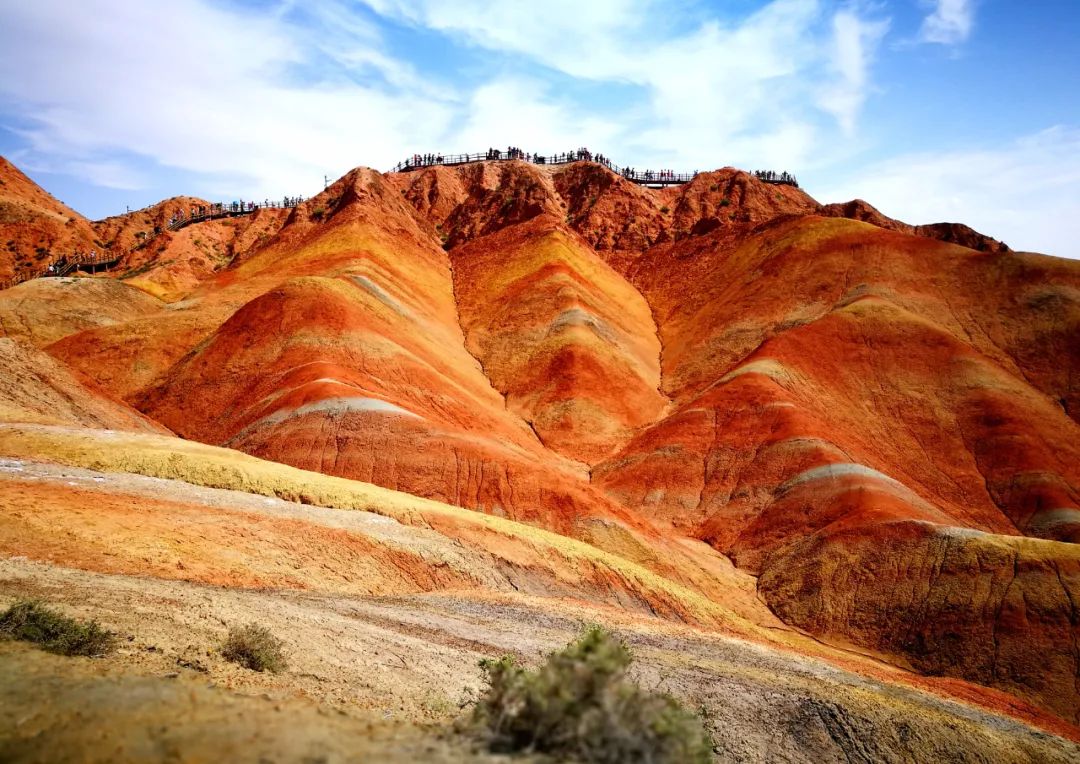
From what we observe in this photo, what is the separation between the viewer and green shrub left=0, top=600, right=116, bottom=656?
10.4 m

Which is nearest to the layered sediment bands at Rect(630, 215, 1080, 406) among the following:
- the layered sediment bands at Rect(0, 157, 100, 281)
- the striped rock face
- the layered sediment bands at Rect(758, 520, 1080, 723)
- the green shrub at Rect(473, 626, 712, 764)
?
the striped rock face

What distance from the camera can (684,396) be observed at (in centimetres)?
6494

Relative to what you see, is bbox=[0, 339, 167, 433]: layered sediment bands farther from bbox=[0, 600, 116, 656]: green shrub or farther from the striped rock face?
bbox=[0, 600, 116, 656]: green shrub

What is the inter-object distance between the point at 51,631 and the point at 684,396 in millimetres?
57504

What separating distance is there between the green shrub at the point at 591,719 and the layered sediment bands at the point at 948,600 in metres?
30.5

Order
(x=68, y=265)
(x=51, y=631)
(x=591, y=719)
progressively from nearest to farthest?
(x=591, y=719)
(x=51, y=631)
(x=68, y=265)

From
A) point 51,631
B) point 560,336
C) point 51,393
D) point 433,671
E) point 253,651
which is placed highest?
point 560,336

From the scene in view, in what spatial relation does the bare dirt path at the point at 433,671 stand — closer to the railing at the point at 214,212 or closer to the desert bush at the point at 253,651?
the desert bush at the point at 253,651

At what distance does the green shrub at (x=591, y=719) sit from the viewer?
7066 mm

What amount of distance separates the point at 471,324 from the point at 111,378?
104 feet

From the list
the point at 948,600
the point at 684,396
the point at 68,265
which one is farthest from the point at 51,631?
the point at 68,265

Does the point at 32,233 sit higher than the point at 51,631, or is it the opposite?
the point at 32,233

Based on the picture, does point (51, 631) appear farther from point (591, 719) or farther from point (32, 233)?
point (32, 233)

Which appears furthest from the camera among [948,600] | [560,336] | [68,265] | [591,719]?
[68,265]
